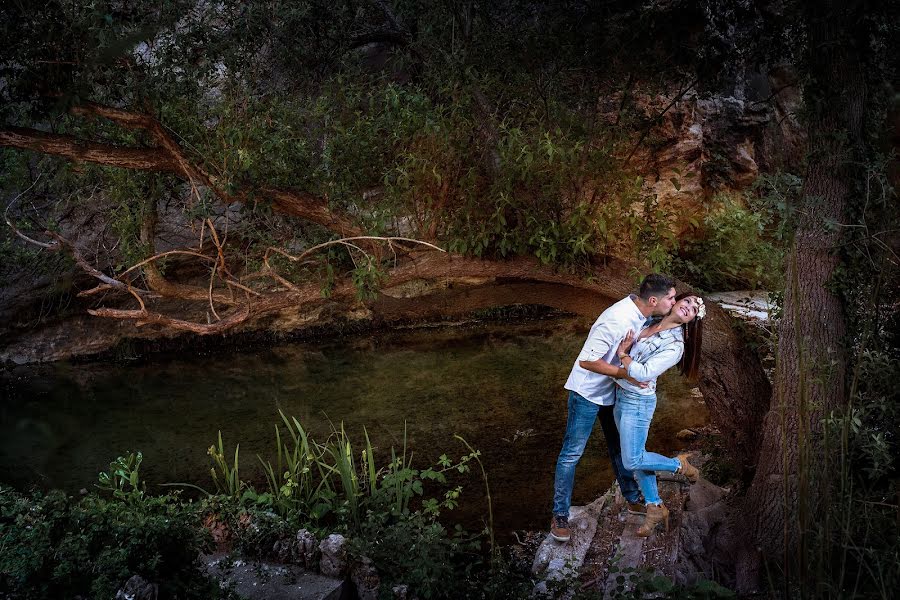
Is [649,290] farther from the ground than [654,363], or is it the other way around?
[649,290]

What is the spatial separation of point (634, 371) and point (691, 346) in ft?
1.73

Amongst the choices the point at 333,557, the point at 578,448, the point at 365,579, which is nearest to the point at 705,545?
the point at 578,448

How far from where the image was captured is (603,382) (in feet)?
13.9

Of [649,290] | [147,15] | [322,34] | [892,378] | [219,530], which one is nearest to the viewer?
[892,378]

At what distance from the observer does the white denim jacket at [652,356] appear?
3.97 meters

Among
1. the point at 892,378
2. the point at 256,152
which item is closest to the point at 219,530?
the point at 256,152

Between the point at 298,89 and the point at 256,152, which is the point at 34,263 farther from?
the point at 256,152

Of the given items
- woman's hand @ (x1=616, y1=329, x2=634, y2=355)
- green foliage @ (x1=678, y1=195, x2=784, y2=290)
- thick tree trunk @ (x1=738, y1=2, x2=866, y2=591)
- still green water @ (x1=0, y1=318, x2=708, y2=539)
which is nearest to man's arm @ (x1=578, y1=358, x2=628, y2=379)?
woman's hand @ (x1=616, y1=329, x2=634, y2=355)

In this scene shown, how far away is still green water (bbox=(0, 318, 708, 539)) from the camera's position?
21.7 feet

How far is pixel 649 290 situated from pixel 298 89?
4.95 meters

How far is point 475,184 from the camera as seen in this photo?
19.3 ft

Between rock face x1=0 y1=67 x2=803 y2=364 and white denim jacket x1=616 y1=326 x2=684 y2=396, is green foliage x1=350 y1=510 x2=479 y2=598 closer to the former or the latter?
white denim jacket x1=616 y1=326 x2=684 y2=396

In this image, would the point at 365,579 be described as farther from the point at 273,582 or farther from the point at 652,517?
the point at 652,517

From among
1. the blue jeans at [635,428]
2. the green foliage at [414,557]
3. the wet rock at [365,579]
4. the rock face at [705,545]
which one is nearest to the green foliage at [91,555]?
the wet rock at [365,579]
